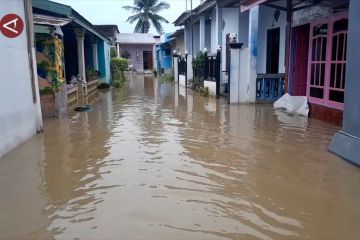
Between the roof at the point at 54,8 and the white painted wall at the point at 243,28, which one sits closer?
the roof at the point at 54,8

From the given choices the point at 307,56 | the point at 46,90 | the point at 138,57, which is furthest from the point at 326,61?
the point at 138,57

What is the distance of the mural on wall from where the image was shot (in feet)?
31.4

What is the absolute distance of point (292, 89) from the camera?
10938 millimetres

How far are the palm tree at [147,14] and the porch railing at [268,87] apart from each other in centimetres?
3405

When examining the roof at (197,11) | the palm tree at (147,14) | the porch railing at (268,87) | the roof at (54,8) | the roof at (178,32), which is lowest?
the porch railing at (268,87)

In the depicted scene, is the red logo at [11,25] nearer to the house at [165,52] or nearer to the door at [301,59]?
the door at [301,59]

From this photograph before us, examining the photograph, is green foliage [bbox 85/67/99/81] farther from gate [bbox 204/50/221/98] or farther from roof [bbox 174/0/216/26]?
gate [bbox 204/50/221/98]

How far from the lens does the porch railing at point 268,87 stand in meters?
12.4

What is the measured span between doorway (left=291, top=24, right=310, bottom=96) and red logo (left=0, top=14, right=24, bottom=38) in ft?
24.4

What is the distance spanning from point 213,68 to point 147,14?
32041mm

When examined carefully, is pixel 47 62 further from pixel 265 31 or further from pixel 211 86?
pixel 265 31

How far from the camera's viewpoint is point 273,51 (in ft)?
47.7

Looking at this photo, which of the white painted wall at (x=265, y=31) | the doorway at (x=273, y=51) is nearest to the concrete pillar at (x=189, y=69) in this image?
the white painted wall at (x=265, y=31)

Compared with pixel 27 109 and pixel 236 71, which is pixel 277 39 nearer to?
pixel 236 71
